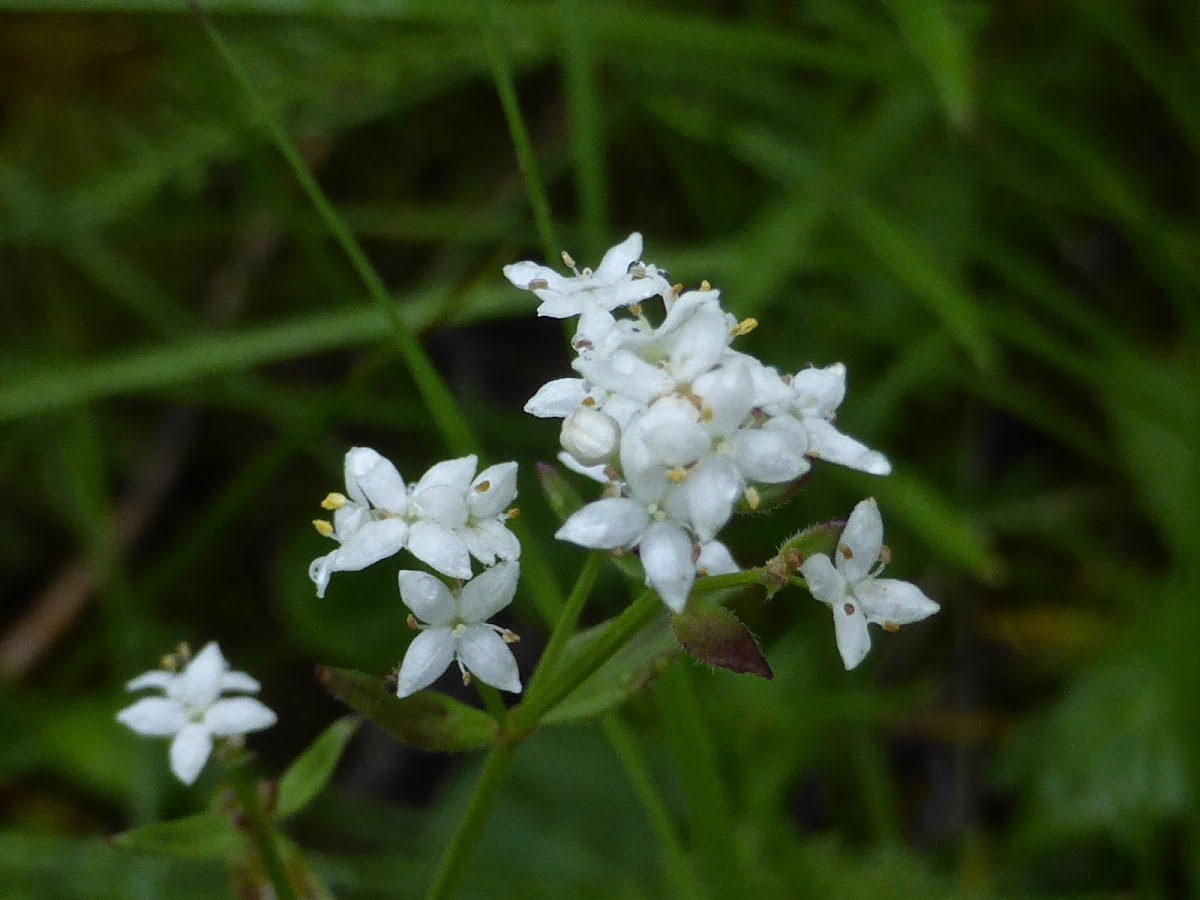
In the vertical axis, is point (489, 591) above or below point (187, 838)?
above

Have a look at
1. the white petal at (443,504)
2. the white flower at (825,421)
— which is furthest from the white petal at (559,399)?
the white flower at (825,421)

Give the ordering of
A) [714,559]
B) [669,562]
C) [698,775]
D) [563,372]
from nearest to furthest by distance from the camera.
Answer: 1. [669,562]
2. [714,559]
3. [698,775]
4. [563,372]

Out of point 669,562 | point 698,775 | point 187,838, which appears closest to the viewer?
point 669,562

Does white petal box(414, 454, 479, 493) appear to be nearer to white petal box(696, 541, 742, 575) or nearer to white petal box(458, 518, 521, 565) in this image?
white petal box(458, 518, 521, 565)

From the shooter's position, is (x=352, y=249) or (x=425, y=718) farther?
(x=352, y=249)

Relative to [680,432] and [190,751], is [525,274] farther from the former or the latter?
[190,751]

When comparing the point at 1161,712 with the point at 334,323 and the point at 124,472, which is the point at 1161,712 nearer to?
the point at 334,323

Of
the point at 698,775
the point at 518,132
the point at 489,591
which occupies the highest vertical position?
the point at 518,132

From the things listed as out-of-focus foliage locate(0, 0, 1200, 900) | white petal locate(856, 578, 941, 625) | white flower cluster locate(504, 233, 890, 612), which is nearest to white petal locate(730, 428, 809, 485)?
white flower cluster locate(504, 233, 890, 612)

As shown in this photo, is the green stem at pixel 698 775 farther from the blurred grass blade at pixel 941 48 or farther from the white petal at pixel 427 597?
the blurred grass blade at pixel 941 48

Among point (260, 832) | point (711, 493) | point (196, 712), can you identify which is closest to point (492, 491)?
point (711, 493)
